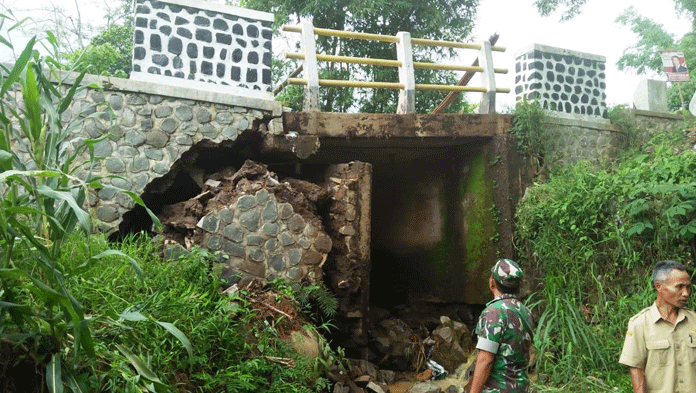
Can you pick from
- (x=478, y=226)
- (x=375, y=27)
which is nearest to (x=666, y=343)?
(x=478, y=226)

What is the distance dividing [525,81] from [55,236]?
6.43 m

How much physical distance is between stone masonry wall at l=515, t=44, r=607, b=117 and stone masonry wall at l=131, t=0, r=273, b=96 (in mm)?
3356

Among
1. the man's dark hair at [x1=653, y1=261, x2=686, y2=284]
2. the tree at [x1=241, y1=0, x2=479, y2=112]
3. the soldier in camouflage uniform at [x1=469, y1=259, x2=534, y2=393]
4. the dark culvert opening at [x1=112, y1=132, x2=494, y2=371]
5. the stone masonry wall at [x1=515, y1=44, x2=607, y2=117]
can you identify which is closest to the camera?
the soldier in camouflage uniform at [x1=469, y1=259, x2=534, y2=393]

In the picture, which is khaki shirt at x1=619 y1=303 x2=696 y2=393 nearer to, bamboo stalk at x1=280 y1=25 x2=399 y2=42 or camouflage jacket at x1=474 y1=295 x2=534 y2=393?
camouflage jacket at x1=474 y1=295 x2=534 y2=393

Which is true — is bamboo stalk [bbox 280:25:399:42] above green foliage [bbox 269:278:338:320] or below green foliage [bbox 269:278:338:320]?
above

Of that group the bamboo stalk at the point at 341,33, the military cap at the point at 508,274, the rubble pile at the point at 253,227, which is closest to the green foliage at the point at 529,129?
the bamboo stalk at the point at 341,33

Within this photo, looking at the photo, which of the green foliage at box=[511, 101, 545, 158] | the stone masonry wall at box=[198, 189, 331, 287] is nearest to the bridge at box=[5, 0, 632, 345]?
the stone masonry wall at box=[198, 189, 331, 287]

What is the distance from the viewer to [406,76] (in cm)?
720

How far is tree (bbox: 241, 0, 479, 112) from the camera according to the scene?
11555mm

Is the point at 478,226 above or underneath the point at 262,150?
underneath

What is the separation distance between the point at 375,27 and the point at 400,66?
16.3 ft

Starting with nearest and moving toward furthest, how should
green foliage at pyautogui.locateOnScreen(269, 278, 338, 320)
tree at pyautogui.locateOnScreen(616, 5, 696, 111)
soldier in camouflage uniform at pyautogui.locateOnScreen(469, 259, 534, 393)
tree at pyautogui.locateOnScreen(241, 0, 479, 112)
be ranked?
soldier in camouflage uniform at pyautogui.locateOnScreen(469, 259, 534, 393)
green foliage at pyautogui.locateOnScreen(269, 278, 338, 320)
tree at pyautogui.locateOnScreen(241, 0, 479, 112)
tree at pyautogui.locateOnScreen(616, 5, 696, 111)

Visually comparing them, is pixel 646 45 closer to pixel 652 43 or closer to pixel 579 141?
pixel 652 43

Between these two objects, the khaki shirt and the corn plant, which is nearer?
the corn plant
